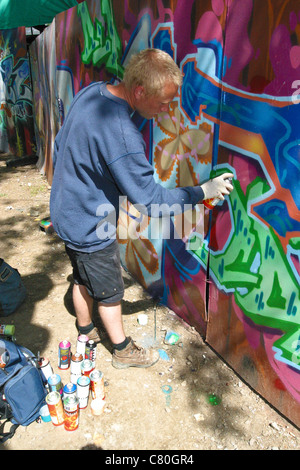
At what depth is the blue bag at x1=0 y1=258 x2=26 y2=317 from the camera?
11.0 ft

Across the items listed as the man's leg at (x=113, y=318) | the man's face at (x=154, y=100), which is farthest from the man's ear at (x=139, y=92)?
the man's leg at (x=113, y=318)

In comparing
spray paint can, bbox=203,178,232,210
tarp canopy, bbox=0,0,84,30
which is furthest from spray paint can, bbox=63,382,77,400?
tarp canopy, bbox=0,0,84,30

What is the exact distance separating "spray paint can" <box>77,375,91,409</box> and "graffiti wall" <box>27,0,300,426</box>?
1005 millimetres

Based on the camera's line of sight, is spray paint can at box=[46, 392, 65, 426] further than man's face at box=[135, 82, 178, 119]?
Yes

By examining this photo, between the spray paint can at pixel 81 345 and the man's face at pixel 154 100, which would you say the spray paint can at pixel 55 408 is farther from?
the man's face at pixel 154 100

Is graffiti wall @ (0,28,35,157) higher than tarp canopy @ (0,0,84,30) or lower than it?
lower

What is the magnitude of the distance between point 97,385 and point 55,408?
284 millimetres

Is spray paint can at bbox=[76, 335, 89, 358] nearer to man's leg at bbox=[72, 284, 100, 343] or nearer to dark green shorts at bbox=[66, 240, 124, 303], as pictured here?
man's leg at bbox=[72, 284, 100, 343]

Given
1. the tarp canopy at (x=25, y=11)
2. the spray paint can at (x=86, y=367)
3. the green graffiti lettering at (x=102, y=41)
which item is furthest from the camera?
the tarp canopy at (x=25, y=11)

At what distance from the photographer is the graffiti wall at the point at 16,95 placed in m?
8.05

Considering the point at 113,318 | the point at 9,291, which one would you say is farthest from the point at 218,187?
the point at 9,291

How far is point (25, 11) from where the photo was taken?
301 inches
